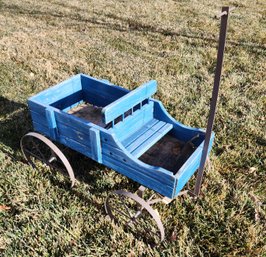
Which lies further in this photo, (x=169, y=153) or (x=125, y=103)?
(x=169, y=153)

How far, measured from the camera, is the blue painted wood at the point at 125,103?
317 centimetres

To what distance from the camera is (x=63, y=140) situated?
12.0 feet

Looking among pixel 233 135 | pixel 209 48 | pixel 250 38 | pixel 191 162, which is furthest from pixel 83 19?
pixel 191 162

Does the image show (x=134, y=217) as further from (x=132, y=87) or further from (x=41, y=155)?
(x=132, y=87)

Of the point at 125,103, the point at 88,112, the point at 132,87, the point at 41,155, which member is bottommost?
the point at 132,87

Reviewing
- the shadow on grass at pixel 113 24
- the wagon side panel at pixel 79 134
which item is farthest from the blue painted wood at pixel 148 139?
the shadow on grass at pixel 113 24

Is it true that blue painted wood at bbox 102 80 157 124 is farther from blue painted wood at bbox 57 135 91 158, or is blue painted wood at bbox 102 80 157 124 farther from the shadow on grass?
the shadow on grass

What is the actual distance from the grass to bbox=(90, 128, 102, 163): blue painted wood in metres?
0.65

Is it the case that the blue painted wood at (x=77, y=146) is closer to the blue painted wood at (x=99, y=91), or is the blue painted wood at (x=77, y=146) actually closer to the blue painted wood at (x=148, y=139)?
the blue painted wood at (x=148, y=139)

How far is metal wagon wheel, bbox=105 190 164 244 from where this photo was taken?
3.24m


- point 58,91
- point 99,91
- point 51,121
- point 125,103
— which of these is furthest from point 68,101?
point 125,103

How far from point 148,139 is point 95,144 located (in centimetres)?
70

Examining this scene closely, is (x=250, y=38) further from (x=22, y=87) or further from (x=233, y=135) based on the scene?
(x=22, y=87)

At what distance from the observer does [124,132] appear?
3.68 metres
